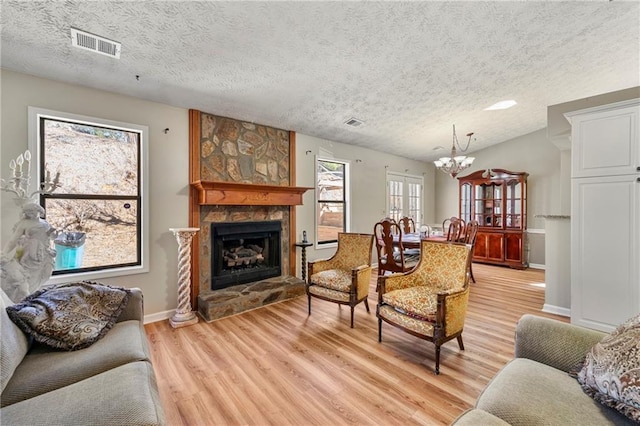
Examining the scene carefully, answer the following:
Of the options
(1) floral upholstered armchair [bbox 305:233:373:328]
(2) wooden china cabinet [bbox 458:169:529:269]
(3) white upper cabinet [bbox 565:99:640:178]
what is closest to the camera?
(3) white upper cabinet [bbox 565:99:640:178]

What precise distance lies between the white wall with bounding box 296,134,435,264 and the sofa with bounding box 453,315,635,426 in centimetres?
340

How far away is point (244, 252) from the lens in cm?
399

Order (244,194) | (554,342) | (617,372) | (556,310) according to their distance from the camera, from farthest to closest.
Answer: (244,194) < (556,310) < (554,342) < (617,372)

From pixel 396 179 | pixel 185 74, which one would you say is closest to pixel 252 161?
pixel 185 74

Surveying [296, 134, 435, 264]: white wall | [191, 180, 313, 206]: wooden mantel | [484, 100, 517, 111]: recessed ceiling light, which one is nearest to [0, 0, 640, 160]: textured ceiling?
[484, 100, 517, 111]: recessed ceiling light

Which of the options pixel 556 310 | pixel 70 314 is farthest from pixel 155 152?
pixel 556 310

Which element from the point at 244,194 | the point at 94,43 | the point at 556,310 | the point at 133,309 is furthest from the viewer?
the point at 244,194

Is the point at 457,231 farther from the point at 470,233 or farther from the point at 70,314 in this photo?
the point at 70,314

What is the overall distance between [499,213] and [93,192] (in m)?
7.18

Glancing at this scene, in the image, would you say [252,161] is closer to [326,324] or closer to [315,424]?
[326,324]

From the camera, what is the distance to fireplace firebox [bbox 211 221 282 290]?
3.63 metres

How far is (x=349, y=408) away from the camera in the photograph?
1755mm

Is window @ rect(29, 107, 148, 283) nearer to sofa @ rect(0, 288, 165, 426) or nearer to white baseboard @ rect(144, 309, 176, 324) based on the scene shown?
white baseboard @ rect(144, 309, 176, 324)

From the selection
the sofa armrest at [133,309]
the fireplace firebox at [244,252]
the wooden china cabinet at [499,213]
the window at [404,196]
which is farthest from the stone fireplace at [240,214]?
the wooden china cabinet at [499,213]
